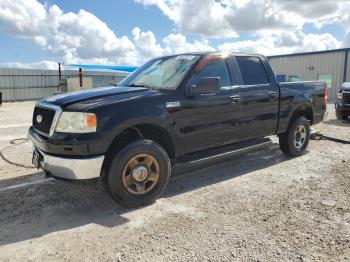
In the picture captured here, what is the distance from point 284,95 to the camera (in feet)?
19.6

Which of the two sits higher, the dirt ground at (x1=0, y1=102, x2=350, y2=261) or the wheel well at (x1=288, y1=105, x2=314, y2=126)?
the wheel well at (x1=288, y1=105, x2=314, y2=126)

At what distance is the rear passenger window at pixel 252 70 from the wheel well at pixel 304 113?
1.13 metres

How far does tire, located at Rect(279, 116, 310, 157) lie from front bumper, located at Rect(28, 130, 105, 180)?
12.6 ft

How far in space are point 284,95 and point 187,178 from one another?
7.52 ft

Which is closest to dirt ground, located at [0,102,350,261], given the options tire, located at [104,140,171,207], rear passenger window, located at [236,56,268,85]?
tire, located at [104,140,171,207]

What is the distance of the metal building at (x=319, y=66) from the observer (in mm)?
26656

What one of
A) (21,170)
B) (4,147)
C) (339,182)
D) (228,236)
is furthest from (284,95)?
(4,147)

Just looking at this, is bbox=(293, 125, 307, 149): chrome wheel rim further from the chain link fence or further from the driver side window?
the chain link fence

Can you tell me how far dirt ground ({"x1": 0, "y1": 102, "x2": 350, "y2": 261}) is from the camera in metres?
3.10

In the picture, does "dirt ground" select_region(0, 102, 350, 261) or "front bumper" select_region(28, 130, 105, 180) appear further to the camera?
"front bumper" select_region(28, 130, 105, 180)

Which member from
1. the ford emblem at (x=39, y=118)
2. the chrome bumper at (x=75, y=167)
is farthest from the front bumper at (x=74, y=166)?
the ford emblem at (x=39, y=118)

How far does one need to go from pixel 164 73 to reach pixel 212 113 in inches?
35.6

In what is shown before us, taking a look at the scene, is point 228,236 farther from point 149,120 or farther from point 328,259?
point 149,120

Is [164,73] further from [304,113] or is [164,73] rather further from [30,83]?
[30,83]
